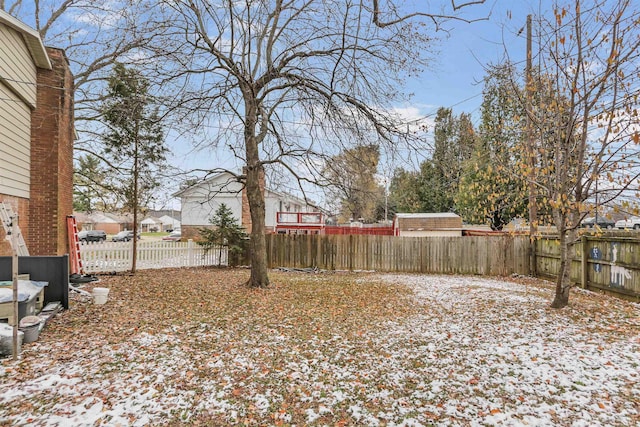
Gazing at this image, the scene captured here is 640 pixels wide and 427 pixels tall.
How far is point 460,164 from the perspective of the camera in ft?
28.2


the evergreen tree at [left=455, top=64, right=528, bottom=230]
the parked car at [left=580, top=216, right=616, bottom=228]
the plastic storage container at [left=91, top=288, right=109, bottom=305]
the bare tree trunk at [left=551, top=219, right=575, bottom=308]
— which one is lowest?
the plastic storage container at [left=91, top=288, right=109, bottom=305]

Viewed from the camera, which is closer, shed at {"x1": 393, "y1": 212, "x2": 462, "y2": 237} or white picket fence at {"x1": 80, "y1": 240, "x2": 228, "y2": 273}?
white picket fence at {"x1": 80, "y1": 240, "x2": 228, "y2": 273}

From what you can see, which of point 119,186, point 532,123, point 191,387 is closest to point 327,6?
point 532,123

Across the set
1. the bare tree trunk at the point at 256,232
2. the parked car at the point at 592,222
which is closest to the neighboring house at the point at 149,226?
the bare tree trunk at the point at 256,232

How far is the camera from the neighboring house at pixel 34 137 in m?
6.41

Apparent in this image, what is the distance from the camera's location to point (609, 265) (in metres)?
7.90

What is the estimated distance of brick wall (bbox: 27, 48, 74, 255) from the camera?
7.79 m

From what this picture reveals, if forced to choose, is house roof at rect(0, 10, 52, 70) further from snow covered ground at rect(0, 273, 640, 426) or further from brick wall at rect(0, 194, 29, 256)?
snow covered ground at rect(0, 273, 640, 426)

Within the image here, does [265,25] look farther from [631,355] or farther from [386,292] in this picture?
[631,355]

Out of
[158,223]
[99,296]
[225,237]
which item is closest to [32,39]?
[99,296]

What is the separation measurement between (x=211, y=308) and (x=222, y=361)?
251cm

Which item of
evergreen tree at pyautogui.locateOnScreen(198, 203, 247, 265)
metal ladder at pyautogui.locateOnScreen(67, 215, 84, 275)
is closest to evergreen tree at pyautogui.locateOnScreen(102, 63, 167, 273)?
metal ladder at pyautogui.locateOnScreen(67, 215, 84, 275)

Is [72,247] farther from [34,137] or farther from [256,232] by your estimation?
[256,232]

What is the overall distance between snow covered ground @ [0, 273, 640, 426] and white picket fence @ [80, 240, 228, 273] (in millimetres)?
7011
